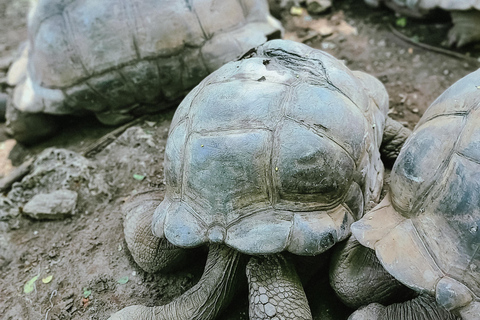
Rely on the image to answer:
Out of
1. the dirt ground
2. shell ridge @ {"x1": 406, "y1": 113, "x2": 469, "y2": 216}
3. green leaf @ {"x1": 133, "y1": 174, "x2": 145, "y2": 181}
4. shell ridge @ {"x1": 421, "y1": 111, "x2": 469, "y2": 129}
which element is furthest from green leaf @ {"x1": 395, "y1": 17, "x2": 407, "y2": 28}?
green leaf @ {"x1": 133, "y1": 174, "x2": 145, "y2": 181}

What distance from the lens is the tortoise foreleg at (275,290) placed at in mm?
1944

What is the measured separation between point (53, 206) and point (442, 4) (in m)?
3.68

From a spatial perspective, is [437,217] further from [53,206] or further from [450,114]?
[53,206]

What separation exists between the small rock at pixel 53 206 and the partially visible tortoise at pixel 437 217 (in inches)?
80.8

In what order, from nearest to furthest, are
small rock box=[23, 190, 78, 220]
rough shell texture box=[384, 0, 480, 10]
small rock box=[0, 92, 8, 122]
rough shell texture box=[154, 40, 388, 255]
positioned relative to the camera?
rough shell texture box=[154, 40, 388, 255] → small rock box=[23, 190, 78, 220] → rough shell texture box=[384, 0, 480, 10] → small rock box=[0, 92, 8, 122]

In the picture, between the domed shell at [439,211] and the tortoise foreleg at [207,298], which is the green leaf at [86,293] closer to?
the tortoise foreleg at [207,298]

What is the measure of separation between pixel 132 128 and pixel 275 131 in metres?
1.95

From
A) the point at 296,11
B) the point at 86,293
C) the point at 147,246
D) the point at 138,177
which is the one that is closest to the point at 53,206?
the point at 138,177

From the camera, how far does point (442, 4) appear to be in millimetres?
3768

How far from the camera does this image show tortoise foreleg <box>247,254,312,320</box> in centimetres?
194

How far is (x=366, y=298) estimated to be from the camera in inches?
79.8

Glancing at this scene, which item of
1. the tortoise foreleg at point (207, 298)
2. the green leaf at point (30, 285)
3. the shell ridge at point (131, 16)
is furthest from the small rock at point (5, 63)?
the tortoise foreleg at point (207, 298)

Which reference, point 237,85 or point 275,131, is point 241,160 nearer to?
point 275,131

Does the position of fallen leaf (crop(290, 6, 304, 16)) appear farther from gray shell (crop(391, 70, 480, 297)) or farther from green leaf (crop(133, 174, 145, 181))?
gray shell (crop(391, 70, 480, 297))
